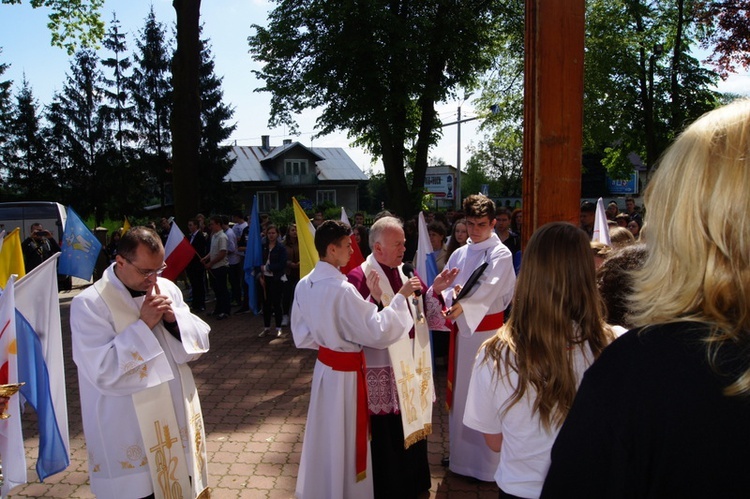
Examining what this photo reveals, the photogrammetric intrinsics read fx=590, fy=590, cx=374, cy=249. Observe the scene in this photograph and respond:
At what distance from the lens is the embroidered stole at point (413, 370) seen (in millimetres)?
3984

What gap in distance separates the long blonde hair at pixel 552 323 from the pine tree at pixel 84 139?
35362 mm

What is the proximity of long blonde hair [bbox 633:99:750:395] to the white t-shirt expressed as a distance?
1.17 meters

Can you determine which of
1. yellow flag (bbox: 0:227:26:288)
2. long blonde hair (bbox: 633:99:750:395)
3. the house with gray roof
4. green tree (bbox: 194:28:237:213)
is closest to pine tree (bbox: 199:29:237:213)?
green tree (bbox: 194:28:237:213)

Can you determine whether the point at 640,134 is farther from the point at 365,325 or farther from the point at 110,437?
the point at 110,437

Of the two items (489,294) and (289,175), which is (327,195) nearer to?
(289,175)

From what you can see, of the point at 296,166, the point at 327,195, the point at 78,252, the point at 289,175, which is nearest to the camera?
the point at 78,252

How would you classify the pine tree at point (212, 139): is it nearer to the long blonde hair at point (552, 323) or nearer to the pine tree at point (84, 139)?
the pine tree at point (84, 139)

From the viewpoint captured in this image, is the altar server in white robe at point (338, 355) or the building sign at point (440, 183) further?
the building sign at point (440, 183)

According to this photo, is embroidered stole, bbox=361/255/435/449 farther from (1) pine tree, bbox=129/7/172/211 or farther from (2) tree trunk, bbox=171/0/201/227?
(1) pine tree, bbox=129/7/172/211

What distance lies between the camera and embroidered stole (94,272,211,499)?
3.09m

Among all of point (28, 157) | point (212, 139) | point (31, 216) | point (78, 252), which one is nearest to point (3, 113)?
point (28, 157)

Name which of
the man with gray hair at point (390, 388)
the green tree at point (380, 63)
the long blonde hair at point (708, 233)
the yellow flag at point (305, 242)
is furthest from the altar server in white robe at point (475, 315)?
the green tree at point (380, 63)

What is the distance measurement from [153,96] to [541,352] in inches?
1490

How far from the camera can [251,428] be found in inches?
225
